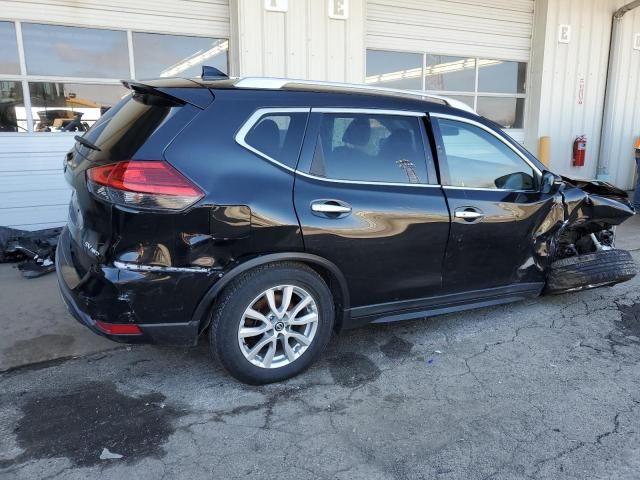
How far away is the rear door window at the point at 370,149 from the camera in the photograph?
10.5 ft

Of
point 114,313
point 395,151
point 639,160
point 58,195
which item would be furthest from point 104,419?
point 639,160

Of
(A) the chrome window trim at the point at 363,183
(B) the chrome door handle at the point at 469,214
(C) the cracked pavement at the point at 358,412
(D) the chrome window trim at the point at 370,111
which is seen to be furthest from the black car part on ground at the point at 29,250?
(B) the chrome door handle at the point at 469,214

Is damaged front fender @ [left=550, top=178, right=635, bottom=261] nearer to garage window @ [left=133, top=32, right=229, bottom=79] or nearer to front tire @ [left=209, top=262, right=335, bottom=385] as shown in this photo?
front tire @ [left=209, top=262, right=335, bottom=385]

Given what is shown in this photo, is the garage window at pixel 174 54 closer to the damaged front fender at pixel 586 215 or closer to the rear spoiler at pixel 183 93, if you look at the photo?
the rear spoiler at pixel 183 93

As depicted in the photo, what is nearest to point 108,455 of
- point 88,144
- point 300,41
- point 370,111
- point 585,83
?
point 88,144

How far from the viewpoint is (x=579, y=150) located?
374 inches

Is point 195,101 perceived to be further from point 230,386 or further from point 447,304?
point 447,304

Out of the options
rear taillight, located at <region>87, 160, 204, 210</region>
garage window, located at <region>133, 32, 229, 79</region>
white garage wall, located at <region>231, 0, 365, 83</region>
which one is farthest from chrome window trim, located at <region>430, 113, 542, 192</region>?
garage window, located at <region>133, 32, 229, 79</region>

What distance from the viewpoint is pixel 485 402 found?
311 cm

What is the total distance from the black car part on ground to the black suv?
239 centimetres

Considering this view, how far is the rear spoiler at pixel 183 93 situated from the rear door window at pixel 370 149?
71 cm

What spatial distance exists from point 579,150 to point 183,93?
8.64 metres

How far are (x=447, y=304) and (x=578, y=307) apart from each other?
1.62 meters

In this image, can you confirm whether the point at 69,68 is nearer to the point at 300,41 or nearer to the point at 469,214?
the point at 300,41
